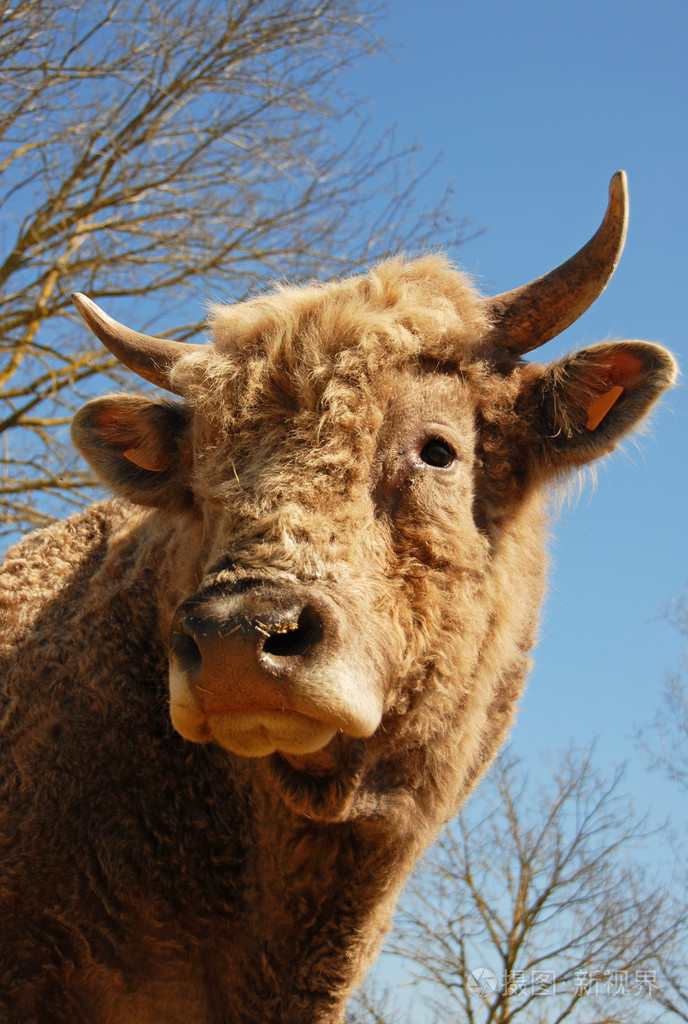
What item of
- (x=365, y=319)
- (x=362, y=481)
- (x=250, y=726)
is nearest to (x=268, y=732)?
(x=250, y=726)

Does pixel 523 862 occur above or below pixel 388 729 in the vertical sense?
above

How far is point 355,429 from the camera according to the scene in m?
3.25

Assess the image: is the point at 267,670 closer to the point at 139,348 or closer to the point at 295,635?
the point at 295,635

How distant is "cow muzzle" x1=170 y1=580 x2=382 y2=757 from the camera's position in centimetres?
252

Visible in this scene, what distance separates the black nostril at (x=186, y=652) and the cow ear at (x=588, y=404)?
171cm

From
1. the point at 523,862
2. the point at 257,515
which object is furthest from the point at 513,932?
the point at 257,515

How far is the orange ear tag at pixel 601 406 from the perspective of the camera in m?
3.68

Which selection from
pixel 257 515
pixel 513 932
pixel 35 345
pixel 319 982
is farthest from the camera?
pixel 513 932

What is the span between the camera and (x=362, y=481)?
316cm

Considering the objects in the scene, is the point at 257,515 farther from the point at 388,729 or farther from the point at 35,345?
the point at 35,345

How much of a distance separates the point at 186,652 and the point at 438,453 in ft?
4.11

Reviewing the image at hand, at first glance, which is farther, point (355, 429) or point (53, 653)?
point (53, 653)

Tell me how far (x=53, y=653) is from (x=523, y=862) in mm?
10471

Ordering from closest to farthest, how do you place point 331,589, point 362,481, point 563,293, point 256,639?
point 256,639
point 331,589
point 362,481
point 563,293
